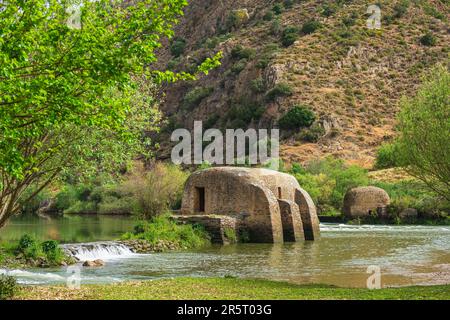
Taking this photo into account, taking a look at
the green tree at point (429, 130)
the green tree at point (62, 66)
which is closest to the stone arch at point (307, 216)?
the green tree at point (429, 130)

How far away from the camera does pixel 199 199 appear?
1302 inches

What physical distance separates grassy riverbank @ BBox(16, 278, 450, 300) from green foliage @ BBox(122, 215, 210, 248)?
13.8 m

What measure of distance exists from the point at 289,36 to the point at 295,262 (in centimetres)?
6104

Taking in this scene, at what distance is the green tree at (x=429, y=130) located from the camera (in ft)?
65.5

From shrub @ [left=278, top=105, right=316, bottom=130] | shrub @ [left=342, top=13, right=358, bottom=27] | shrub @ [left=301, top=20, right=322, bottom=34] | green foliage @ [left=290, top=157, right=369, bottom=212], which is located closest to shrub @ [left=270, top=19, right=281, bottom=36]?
shrub @ [left=301, top=20, right=322, bottom=34]

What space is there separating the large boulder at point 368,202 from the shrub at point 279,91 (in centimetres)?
2778

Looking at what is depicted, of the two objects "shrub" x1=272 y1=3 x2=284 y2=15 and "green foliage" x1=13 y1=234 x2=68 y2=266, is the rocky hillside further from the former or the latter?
"green foliage" x1=13 y1=234 x2=68 y2=266

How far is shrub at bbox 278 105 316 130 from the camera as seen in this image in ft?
220

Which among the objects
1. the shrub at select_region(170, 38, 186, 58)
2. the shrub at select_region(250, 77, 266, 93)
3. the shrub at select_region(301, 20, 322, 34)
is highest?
the shrub at select_region(170, 38, 186, 58)

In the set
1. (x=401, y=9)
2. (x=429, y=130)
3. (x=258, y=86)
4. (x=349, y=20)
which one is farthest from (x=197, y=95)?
(x=429, y=130)

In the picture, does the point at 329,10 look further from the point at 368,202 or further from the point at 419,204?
the point at 419,204
